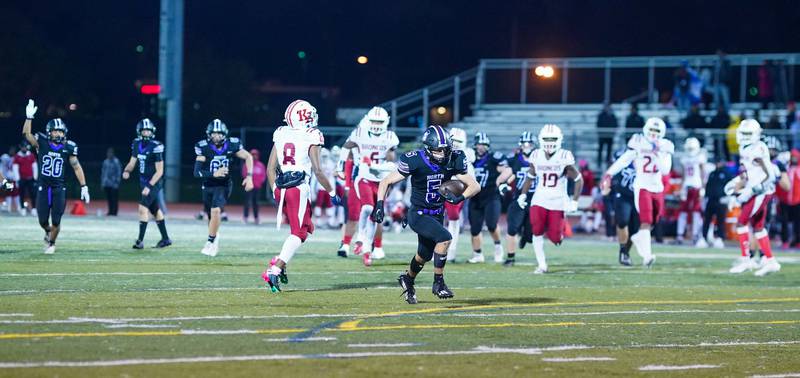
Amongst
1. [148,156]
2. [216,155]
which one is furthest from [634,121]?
[216,155]

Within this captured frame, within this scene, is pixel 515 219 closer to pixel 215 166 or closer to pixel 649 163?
pixel 649 163

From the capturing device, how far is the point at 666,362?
8.54 meters

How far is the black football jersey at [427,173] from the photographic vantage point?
11.4m

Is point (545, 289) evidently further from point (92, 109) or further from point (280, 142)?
point (92, 109)

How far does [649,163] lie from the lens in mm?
17109

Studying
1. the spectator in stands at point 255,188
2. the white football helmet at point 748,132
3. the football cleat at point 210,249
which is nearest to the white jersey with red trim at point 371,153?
the football cleat at point 210,249

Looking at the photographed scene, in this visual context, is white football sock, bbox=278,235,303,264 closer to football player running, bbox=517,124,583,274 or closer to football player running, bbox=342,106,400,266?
football player running, bbox=342,106,400,266

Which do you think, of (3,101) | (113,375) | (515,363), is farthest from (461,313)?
(3,101)

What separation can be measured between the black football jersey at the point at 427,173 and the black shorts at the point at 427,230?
3.7 inches

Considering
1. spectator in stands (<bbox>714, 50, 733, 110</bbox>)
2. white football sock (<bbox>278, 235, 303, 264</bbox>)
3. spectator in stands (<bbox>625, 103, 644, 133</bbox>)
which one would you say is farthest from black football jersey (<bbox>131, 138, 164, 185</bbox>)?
spectator in stands (<bbox>714, 50, 733, 110</bbox>)

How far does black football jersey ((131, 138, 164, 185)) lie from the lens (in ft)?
57.0

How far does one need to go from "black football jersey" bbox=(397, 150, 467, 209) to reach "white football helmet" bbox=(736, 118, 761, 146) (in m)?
6.22

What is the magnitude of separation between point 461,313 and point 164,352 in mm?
3434

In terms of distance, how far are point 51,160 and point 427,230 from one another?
21.6 ft
